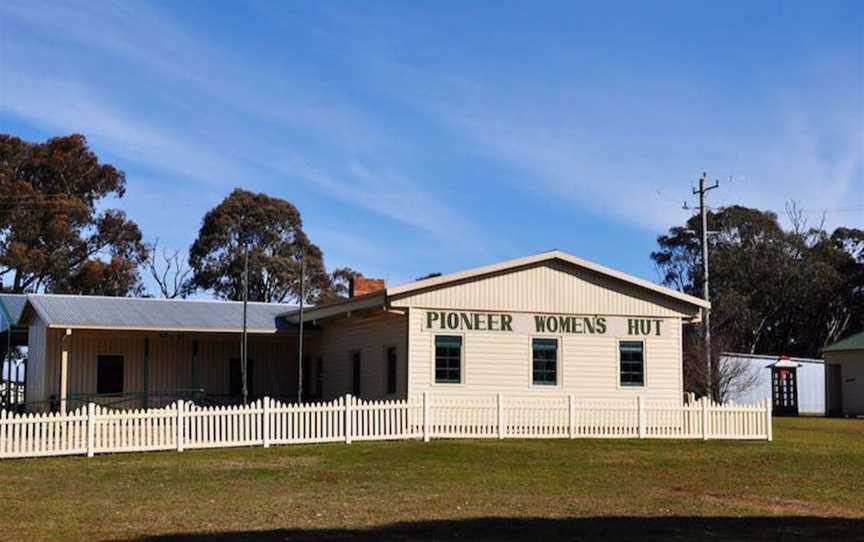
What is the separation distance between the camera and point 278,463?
18625 millimetres

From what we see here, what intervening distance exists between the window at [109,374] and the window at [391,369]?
336 inches

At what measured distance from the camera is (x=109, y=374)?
3056 cm

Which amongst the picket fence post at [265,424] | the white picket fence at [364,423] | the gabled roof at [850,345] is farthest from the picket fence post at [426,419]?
the gabled roof at [850,345]

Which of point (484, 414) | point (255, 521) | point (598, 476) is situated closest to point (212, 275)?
point (484, 414)

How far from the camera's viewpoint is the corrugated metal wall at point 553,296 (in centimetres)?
2556

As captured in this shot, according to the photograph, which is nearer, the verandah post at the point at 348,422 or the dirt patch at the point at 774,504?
the dirt patch at the point at 774,504

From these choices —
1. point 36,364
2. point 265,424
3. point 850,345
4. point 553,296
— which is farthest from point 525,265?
point 850,345

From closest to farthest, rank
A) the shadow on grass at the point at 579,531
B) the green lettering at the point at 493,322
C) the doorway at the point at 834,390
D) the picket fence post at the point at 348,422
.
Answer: the shadow on grass at the point at 579,531, the picket fence post at the point at 348,422, the green lettering at the point at 493,322, the doorway at the point at 834,390

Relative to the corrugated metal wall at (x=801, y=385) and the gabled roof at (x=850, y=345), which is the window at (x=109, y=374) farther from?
the gabled roof at (x=850, y=345)

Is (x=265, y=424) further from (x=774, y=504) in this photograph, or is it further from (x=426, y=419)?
(x=774, y=504)

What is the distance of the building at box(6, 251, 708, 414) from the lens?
25.5 m

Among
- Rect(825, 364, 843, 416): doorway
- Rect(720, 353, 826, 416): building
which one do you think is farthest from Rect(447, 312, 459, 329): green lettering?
Rect(825, 364, 843, 416): doorway

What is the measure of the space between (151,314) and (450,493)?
17.0 metres

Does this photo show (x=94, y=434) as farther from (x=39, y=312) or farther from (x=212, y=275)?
(x=212, y=275)
